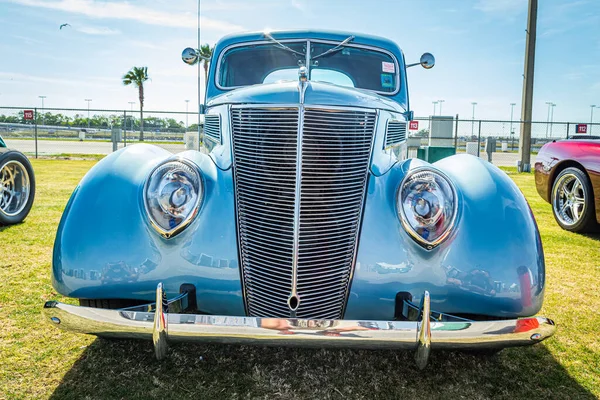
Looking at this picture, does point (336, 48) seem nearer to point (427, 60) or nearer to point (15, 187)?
point (427, 60)

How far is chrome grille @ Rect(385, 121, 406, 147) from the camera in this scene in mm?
2951

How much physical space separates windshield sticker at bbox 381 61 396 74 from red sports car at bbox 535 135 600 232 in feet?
11.4

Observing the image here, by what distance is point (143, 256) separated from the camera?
2352 mm

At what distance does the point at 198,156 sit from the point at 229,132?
0.77 ft

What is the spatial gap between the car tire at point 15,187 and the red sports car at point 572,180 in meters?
7.35

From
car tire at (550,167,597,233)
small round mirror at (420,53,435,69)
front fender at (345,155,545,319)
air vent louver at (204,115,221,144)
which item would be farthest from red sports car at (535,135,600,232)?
air vent louver at (204,115,221,144)

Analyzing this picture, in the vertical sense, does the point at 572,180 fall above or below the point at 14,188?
above

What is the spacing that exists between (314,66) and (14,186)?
462 centimetres

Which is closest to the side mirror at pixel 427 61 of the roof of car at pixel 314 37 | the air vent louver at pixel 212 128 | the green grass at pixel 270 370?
the roof of car at pixel 314 37

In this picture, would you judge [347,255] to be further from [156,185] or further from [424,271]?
[156,185]

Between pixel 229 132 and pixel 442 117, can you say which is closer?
pixel 229 132

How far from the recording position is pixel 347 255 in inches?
93.1

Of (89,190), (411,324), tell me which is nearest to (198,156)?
(89,190)

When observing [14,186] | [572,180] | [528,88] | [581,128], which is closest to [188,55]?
[14,186]
